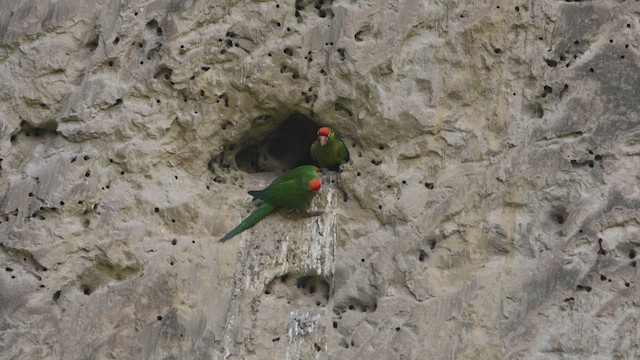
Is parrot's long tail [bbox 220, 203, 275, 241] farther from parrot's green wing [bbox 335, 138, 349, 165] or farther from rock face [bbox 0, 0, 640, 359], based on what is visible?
parrot's green wing [bbox 335, 138, 349, 165]

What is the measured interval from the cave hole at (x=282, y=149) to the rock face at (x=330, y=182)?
265 mm

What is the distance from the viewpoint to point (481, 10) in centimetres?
477

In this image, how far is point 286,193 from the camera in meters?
4.77

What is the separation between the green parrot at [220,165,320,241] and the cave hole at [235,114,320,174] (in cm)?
47

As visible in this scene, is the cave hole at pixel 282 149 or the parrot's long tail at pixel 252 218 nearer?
the parrot's long tail at pixel 252 218

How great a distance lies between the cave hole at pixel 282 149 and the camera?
5.33 meters

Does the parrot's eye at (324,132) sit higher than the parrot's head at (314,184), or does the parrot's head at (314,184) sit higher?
the parrot's eye at (324,132)

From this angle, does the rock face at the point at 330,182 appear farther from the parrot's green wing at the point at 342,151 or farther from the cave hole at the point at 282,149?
the cave hole at the point at 282,149

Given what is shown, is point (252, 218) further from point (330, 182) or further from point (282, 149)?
point (282, 149)

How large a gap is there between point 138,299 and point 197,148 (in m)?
0.87

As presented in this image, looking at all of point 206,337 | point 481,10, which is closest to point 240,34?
point 481,10

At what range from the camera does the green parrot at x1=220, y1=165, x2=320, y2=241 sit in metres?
4.75

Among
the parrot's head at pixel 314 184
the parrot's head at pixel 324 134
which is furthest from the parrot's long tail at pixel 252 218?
the parrot's head at pixel 324 134

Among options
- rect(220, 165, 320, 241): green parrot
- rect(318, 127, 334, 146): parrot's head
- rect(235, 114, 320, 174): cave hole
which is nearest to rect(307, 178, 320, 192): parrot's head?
rect(220, 165, 320, 241): green parrot
